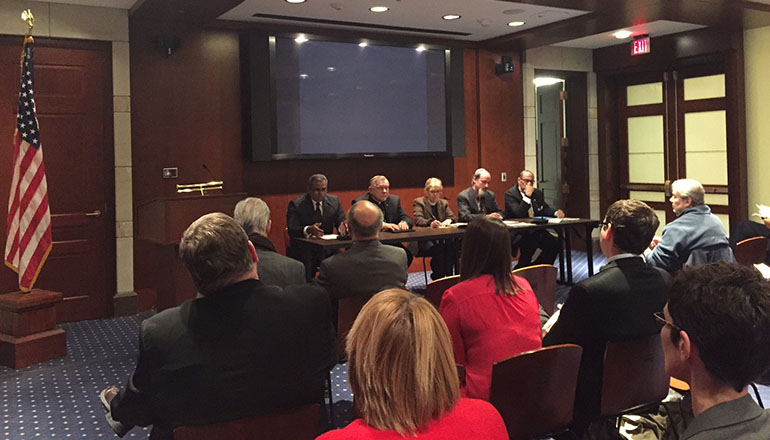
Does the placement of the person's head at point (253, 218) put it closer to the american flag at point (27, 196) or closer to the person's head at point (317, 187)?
the american flag at point (27, 196)

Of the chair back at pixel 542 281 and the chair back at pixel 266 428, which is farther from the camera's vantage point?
the chair back at pixel 542 281

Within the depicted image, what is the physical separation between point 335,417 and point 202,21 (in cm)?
449

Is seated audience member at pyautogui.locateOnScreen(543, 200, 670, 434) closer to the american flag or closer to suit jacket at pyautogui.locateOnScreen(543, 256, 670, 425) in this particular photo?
suit jacket at pyautogui.locateOnScreen(543, 256, 670, 425)

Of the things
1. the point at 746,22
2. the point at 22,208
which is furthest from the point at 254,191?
the point at 746,22

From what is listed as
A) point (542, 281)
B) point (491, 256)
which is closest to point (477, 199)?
point (542, 281)

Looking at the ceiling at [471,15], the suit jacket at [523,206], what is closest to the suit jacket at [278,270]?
the ceiling at [471,15]

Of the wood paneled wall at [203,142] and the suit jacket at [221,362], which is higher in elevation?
the wood paneled wall at [203,142]

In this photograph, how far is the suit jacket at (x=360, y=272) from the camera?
3.74 m

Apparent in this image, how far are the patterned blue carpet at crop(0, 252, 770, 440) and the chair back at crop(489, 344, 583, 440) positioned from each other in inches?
64.4

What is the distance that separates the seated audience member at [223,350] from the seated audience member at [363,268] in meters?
1.53

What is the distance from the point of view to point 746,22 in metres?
7.96

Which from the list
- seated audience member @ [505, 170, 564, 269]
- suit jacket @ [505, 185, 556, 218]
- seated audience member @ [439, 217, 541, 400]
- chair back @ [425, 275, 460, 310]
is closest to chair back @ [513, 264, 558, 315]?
chair back @ [425, 275, 460, 310]

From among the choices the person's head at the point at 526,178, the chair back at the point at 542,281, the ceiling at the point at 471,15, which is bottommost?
the chair back at the point at 542,281

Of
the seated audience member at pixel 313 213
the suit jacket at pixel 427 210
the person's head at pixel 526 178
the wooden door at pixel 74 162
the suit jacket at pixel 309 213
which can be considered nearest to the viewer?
the wooden door at pixel 74 162
